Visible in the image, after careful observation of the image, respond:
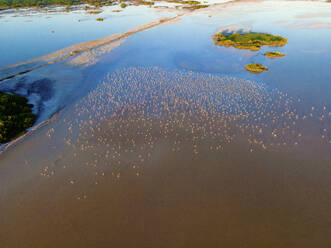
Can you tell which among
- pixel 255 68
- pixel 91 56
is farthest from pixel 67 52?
pixel 255 68

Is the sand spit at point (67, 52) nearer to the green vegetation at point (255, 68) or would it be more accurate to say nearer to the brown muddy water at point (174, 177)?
the brown muddy water at point (174, 177)

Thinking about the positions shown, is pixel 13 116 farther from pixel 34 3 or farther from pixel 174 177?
pixel 34 3

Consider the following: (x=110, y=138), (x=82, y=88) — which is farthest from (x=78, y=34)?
(x=110, y=138)

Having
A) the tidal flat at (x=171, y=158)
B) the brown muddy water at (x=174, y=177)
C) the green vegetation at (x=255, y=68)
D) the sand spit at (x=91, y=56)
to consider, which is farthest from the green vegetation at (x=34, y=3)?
the brown muddy water at (x=174, y=177)

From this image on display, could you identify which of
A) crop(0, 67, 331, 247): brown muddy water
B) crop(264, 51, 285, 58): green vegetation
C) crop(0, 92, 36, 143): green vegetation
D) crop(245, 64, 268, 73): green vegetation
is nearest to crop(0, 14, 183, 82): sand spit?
crop(0, 92, 36, 143): green vegetation

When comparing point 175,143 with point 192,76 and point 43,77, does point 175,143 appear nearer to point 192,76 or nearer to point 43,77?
point 192,76

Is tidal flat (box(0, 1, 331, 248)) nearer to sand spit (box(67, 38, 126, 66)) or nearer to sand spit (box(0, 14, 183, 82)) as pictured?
sand spit (box(0, 14, 183, 82))
